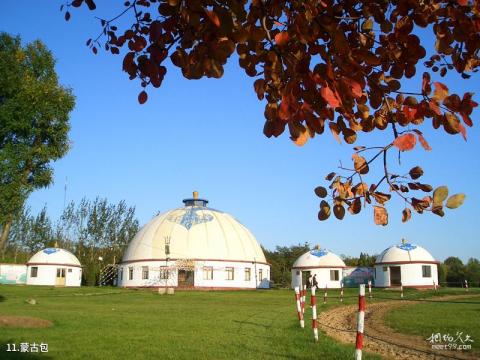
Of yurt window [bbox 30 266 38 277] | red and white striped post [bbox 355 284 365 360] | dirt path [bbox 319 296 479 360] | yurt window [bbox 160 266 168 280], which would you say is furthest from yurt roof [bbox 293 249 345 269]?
red and white striped post [bbox 355 284 365 360]

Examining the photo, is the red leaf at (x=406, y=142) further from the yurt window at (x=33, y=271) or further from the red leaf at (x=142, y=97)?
the yurt window at (x=33, y=271)

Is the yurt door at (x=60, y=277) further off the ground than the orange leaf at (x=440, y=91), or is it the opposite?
the orange leaf at (x=440, y=91)

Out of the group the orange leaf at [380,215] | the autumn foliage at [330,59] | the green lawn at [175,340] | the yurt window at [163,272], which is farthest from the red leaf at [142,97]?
the yurt window at [163,272]

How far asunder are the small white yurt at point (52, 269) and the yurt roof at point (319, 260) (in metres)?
25.8

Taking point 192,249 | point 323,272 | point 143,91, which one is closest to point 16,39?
point 143,91

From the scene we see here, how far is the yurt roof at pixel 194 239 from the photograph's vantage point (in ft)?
161

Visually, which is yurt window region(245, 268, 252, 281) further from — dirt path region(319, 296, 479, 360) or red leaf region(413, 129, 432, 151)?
red leaf region(413, 129, 432, 151)

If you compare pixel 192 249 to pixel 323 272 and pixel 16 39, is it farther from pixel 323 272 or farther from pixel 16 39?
pixel 16 39

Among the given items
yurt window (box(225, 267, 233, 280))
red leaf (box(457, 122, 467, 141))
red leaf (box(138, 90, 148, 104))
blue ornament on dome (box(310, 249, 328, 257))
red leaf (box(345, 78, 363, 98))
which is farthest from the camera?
blue ornament on dome (box(310, 249, 328, 257))

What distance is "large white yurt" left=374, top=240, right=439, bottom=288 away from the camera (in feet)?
149

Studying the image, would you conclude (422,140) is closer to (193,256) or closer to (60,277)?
(193,256)

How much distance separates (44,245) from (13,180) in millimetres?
56697

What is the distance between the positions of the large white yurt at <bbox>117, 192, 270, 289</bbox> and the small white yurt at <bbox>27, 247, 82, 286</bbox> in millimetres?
5725

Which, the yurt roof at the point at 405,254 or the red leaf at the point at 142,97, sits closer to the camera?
the red leaf at the point at 142,97
